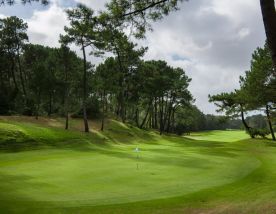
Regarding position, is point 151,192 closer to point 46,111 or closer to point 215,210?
point 215,210

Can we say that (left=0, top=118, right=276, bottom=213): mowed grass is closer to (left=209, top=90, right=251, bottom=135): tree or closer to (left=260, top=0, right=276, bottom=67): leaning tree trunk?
(left=260, top=0, right=276, bottom=67): leaning tree trunk

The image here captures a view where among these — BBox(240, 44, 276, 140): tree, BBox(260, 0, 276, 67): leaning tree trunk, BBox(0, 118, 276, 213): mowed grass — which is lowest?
BBox(0, 118, 276, 213): mowed grass

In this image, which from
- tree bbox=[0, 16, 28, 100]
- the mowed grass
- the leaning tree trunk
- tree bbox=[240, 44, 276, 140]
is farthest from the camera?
tree bbox=[0, 16, 28, 100]

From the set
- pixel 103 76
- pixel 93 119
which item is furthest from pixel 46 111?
pixel 103 76

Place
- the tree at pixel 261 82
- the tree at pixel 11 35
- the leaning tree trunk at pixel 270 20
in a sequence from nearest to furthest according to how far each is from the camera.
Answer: the leaning tree trunk at pixel 270 20 → the tree at pixel 261 82 → the tree at pixel 11 35

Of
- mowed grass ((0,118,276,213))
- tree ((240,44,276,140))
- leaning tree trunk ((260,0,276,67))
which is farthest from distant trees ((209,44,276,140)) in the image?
leaning tree trunk ((260,0,276,67))

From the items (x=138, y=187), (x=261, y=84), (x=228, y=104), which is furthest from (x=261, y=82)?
(x=138, y=187)

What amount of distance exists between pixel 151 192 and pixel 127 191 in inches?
34.1

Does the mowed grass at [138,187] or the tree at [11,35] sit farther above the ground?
the tree at [11,35]

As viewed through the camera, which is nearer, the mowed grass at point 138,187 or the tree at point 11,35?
the mowed grass at point 138,187

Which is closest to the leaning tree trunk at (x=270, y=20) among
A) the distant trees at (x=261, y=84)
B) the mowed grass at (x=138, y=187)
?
the mowed grass at (x=138, y=187)

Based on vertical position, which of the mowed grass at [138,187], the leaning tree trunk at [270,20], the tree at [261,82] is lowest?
the mowed grass at [138,187]

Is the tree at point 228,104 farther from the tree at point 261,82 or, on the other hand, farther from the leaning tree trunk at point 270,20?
the leaning tree trunk at point 270,20

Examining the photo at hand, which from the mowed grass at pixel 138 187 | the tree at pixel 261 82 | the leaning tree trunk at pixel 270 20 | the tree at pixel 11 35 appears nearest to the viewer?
the leaning tree trunk at pixel 270 20
